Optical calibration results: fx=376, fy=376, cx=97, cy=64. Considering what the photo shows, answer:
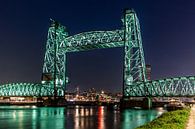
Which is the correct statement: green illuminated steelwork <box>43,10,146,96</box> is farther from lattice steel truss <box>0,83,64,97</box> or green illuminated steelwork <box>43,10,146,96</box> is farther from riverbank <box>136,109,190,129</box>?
riverbank <box>136,109,190,129</box>

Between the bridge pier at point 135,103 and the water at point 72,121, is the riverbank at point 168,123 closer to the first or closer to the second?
the water at point 72,121

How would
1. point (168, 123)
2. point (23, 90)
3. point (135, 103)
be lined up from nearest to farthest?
point (168, 123) < point (135, 103) < point (23, 90)

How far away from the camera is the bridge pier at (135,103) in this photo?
273ft

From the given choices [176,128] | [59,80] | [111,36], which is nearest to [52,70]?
[59,80]

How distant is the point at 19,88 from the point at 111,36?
48541 millimetres

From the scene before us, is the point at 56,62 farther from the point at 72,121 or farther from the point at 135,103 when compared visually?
the point at 72,121

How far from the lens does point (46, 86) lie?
9762 cm

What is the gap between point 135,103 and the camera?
3334 inches

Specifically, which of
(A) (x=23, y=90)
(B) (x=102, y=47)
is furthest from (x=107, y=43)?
(A) (x=23, y=90)

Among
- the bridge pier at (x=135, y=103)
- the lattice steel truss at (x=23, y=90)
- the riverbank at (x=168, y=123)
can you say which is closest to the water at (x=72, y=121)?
the riverbank at (x=168, y=123)

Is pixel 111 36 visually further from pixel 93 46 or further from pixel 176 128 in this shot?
pixel 176 128

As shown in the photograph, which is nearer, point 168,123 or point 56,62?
point 168,123

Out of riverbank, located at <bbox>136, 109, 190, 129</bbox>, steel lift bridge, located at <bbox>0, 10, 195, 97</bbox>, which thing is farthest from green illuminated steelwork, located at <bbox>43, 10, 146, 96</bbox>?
Answer: riverbank, located at <bbox>136, 109, 190, 129</bbox>

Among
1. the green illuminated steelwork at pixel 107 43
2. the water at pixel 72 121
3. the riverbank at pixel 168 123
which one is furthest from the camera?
the green illuminated steelwork at pixel 107 43
